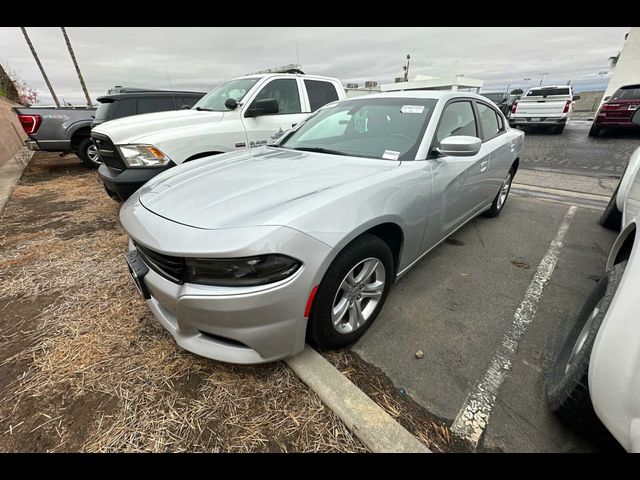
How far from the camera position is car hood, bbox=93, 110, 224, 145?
353cm

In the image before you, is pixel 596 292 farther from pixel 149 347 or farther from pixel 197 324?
pixel 149 347

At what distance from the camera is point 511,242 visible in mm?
3469

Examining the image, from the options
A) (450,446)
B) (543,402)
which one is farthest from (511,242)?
(450,446)

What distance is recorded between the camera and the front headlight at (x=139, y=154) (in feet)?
11.3

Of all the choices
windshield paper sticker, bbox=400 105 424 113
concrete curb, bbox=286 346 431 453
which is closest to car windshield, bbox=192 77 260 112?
windshield paper sticker, bbox=400 105 424 113

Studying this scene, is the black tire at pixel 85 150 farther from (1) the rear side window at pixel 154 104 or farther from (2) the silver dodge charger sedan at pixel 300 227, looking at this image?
(2) the silver dodge charger sedan at pixel 300 227

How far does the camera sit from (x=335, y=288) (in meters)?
1.65

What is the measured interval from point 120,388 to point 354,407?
52.1 inches

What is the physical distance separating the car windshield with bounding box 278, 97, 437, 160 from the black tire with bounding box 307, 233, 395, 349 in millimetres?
764

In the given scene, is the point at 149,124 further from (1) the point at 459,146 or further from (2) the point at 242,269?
(1) the point at 459,146

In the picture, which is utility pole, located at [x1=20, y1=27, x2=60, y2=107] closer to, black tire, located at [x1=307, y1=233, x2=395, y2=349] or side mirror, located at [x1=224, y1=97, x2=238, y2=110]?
side mirror, located at [x1=224, y1=97, x2=238, y2=110]

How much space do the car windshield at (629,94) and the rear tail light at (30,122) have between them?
17.0 metres

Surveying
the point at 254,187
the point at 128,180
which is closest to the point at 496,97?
the point at 128,180

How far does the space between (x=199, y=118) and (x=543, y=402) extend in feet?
14.8
